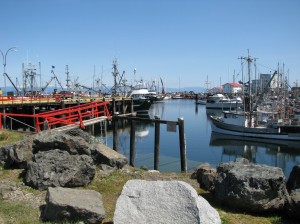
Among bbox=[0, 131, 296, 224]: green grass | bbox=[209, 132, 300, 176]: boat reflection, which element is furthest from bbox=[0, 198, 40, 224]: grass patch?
bbox=[209, 132, 300, 176]: boat reflection

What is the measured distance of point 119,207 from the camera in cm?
792

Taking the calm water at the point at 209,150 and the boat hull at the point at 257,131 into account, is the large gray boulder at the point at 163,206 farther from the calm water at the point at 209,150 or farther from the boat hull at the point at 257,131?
the boat hull at the point at 257,131

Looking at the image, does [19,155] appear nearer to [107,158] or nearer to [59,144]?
[59,144]

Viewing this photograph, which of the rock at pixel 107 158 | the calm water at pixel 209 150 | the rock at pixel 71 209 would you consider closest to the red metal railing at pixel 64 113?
the calm water at pixel 209 150

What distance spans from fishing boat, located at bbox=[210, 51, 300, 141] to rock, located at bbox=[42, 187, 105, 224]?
155 ft

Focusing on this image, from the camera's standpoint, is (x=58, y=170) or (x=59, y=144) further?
(x=59, y=144)

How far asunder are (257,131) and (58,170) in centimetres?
4680

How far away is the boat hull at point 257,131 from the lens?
51.2 meters

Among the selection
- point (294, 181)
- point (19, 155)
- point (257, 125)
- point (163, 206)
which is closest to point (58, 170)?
point (19, 155)

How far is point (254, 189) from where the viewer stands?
1019 centimetres

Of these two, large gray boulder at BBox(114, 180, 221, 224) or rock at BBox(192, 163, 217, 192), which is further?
rock at BBox(192, 163, 217, 192)

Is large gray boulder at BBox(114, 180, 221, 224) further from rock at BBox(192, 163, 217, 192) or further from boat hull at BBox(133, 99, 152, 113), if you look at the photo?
boat hull at BBox(133, 99, 152, 113)

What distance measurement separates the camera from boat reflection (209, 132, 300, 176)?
41.6m

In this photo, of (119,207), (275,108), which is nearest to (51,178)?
(119,207)
